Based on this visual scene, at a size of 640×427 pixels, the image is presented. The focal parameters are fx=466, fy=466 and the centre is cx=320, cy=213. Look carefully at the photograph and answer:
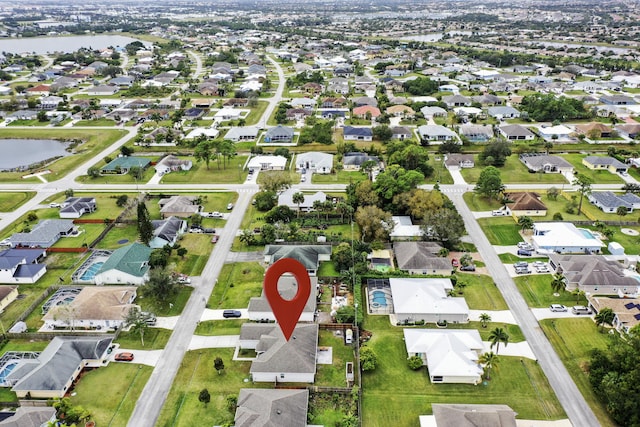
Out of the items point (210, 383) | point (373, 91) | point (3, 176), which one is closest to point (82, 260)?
point (210, 383)

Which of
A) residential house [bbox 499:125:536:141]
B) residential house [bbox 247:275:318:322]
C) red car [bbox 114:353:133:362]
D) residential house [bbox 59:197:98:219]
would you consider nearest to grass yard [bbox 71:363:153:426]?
red car [bbox 114:353:133:362]

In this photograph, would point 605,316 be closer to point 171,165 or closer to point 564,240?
point 564,240

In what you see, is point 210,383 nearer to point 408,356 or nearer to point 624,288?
point 408,356

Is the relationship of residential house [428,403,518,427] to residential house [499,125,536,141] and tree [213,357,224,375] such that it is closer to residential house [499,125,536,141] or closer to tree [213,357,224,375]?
tree [213,357,224,375]

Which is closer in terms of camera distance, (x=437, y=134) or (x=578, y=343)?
(x=578, y=343)

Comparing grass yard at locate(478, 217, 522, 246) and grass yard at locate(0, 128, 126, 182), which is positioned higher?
grass yard at locate(478, 217, 522, 246)

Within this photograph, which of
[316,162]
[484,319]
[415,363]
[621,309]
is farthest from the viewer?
[316,162]

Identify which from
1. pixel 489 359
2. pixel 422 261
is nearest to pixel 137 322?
pixel 422 261
